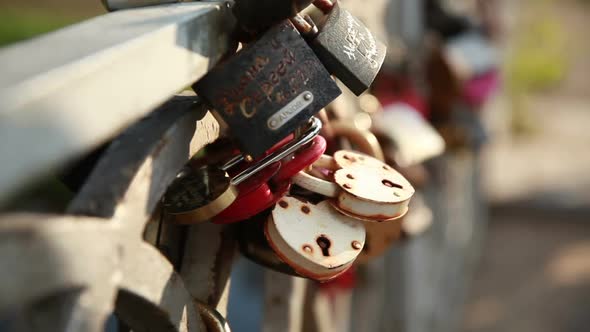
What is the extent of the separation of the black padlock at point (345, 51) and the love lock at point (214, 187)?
0.06m

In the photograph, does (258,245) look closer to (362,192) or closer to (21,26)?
(362,192)

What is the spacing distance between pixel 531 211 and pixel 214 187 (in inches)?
122

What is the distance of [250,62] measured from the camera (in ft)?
1.96

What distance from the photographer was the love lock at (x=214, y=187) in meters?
0.65

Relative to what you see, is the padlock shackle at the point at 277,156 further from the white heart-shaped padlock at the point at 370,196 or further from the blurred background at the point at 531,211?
the blurred background at the point at 531,211

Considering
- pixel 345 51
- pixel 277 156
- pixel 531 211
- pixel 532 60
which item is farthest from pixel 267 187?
pixel 532 60

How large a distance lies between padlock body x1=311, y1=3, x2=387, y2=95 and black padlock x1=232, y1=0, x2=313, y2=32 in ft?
0.21

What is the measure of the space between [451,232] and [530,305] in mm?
694

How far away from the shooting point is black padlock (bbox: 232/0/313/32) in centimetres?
59

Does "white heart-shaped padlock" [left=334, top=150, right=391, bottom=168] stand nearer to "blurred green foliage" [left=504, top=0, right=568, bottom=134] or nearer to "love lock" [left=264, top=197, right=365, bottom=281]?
"love lock" [left=264, top=197, right=365, bottom=281]

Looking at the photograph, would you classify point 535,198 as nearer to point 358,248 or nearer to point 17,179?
point 358,248

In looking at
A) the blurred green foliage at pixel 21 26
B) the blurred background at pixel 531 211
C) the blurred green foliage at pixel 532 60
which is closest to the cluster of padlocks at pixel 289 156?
the blurred background at pixel 531 211

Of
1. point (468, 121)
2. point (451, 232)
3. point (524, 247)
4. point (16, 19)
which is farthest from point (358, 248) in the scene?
point (16, 19)

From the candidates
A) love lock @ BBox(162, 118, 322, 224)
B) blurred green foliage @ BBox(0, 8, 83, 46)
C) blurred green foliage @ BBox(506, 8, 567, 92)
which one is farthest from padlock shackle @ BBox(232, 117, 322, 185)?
blurred green foliage @ BBox(506, 8, 567, 92)
